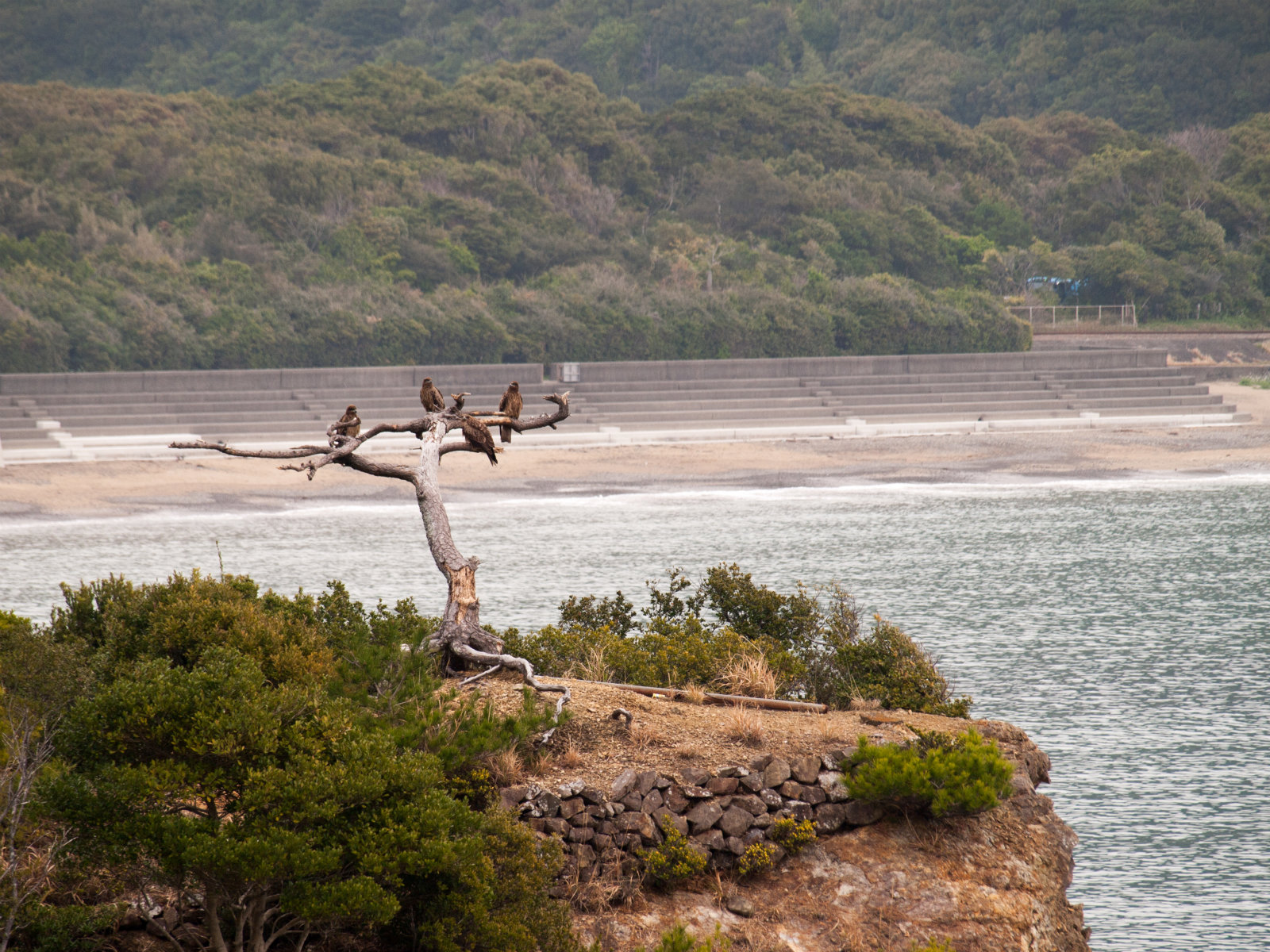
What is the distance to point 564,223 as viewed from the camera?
195 ft

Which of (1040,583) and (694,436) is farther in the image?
(694,436)

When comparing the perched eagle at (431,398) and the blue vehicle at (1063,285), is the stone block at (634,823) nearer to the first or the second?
the perched eagle at (431,398)

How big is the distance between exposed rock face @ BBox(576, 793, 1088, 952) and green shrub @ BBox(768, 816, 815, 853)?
12cm

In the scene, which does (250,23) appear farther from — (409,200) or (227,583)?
(227,583)

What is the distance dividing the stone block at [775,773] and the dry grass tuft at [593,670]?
2410mm

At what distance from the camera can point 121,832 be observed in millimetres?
6121

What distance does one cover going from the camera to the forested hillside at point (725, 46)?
83.0m

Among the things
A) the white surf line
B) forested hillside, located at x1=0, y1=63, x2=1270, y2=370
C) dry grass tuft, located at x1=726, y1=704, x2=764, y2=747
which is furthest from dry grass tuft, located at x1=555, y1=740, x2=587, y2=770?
forested hillside, located at x1=0, y1=63, x2=1270, y2=370

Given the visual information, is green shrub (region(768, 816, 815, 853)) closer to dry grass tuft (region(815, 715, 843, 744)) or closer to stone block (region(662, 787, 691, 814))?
stone block (region(662, 787, 691, 814))

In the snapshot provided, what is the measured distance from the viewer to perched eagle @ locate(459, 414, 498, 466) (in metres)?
9.36

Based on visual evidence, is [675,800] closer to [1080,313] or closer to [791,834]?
[791,834]

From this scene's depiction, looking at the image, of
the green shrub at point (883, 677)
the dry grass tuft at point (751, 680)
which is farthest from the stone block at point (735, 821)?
the green shrub at point (883, 677)

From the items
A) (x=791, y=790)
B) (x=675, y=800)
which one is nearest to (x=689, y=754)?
(x=675, y=800)

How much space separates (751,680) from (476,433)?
2949 mm
